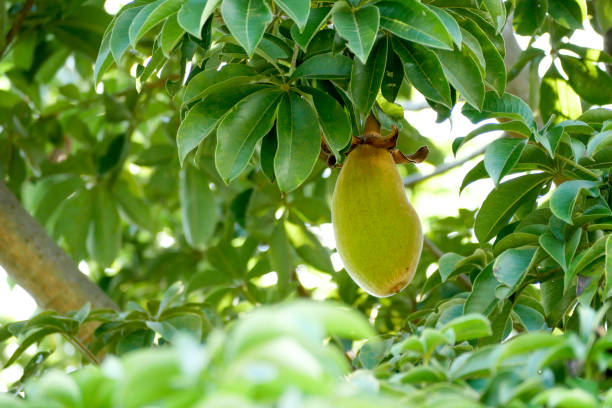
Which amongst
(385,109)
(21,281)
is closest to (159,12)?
(385,109)

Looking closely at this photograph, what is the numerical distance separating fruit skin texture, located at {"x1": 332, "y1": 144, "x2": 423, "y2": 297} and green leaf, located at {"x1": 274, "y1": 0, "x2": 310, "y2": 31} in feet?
1.15

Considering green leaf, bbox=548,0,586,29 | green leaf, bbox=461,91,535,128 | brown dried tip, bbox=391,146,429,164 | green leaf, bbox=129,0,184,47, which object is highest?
green leaf, bbox=129,0,184,47

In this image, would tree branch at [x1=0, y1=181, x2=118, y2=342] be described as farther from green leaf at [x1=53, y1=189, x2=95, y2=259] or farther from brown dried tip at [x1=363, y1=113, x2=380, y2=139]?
brown dried tip at [x1=363, y1=113, x2=380, y2=139]

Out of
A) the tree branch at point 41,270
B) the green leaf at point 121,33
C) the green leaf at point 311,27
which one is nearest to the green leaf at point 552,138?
the green leaf at point 311,27

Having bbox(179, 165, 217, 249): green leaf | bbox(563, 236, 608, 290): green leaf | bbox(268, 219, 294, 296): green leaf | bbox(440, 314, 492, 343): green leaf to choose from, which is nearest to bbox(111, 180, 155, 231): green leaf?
bbox(179, 165, 217, 249): green leaf

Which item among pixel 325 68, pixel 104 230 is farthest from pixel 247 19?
pixel 104 230

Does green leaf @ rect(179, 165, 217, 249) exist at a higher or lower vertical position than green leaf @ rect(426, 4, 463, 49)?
lower

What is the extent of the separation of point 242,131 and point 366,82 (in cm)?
19

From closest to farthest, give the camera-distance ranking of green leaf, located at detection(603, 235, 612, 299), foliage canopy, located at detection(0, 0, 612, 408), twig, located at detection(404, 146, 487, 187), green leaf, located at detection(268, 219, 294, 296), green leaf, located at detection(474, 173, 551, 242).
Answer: foliage canopy, located at detection(0, 0, 612, 408), green leaf, located at detection(603, 235, 612, 299), green leaf, located at detection(474, 173, 551, 242), green leaf, located at detection(268, 219, 294, 296), twig, located at detection(404, 146, 487, 187)

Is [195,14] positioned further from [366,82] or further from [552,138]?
[552,138]

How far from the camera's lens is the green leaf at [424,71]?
1.17 metres

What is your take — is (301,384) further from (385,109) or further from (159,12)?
(385,109)

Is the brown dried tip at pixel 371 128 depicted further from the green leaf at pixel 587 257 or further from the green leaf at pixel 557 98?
the green leaf at pixel 557 98

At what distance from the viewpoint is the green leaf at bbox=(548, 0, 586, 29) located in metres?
1.68
